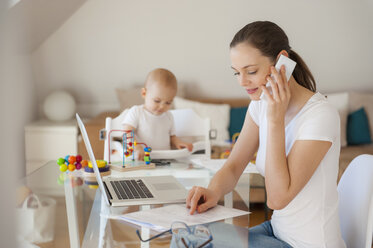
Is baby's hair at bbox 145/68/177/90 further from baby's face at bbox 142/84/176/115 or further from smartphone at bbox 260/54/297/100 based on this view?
smartphone at bbox 260/54/297/100

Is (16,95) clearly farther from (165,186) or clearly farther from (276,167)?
(276,167)

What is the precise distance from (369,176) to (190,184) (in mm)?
579

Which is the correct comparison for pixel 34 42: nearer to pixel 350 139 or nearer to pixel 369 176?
pixel 350 139

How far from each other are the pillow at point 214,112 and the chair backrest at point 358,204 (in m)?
2.20

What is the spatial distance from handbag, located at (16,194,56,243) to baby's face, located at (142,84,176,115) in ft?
4.00

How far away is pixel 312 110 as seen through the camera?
1.39 m

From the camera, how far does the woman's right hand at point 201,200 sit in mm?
1359

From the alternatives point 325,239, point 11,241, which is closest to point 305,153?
point 325,239

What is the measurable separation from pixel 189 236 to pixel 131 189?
1.59ft

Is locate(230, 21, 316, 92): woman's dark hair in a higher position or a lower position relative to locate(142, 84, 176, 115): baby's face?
higher

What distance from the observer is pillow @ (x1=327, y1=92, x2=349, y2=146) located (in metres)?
3.77

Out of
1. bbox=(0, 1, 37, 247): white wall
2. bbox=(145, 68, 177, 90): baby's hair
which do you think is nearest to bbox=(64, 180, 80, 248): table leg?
bbox=(145, 68, 177, 90): baby's hair

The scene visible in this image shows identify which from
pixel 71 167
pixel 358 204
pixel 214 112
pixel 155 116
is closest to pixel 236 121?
pixel 214 112

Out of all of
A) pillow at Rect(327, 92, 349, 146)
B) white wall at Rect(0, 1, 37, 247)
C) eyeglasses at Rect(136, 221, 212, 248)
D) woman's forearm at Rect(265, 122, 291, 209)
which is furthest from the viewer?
pillow at Rect(327, 92, 349, 146)
